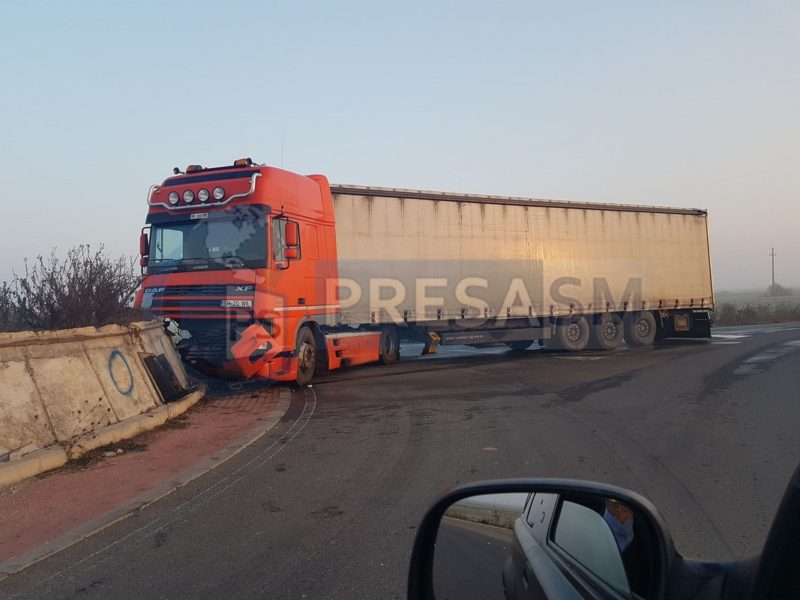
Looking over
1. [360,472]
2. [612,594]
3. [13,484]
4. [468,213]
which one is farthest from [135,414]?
[468,213]

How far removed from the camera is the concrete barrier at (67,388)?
6.82m

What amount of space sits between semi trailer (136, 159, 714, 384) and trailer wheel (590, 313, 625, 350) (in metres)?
0.05

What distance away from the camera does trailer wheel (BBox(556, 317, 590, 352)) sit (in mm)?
19922

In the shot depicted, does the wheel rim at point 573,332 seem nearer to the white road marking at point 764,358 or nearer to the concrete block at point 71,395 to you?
the white road marking at point 764,358

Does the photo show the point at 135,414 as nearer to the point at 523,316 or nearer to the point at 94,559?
the point at 94,559

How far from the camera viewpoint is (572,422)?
9109mm

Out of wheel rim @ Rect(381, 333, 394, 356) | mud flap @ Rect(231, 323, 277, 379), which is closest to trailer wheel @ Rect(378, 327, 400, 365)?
wheel rim @ Rect(381, 333, 394, 356)

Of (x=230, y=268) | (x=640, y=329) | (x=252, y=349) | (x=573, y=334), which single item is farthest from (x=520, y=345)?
(x=230, y=268)

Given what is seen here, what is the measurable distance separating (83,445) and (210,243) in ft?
17.7

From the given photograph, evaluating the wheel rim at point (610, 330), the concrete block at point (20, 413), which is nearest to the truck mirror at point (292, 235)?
the concrete block at point (20, 413)

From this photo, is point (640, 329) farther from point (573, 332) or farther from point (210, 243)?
point (210, 243)

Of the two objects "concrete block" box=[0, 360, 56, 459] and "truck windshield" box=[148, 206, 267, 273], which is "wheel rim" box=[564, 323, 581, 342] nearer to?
"truck windshield" box=[148, 206, 267, 273]

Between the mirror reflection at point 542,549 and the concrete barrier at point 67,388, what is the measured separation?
17.5 ft

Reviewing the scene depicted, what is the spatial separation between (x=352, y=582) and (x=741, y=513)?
3176 millimetres
